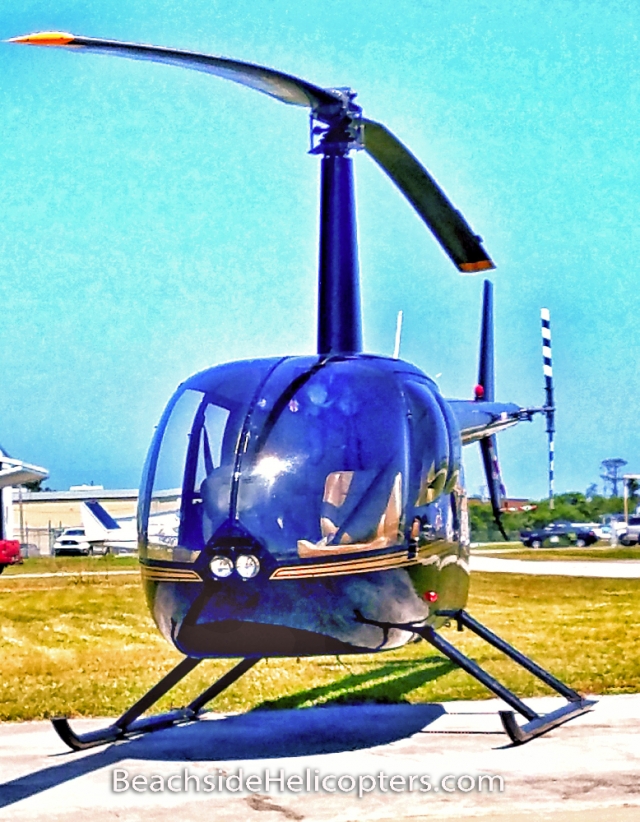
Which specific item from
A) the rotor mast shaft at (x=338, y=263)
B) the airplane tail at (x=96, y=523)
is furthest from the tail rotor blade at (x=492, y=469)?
the airplane tail at (x=96, y=523)

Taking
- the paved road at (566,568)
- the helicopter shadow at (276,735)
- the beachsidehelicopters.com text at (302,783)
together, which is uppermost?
the beachsidehelicopters.com text at (302,783)

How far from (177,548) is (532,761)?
272 cm

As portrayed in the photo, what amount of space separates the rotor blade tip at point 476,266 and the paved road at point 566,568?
69.4ft

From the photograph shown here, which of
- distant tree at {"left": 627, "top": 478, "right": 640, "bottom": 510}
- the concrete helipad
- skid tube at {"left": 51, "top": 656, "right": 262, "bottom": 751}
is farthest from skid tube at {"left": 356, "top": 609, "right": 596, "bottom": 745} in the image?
distant tree at {"left": 627, "top": 478, "right": 640, "bottom": 510}

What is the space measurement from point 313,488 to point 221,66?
8.38 ft

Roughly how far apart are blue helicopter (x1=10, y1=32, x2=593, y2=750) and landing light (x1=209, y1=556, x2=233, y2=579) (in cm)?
1

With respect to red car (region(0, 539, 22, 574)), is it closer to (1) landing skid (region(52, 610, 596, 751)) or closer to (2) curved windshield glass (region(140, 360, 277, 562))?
(1) landing skid (region(52, 610, 596, 751))

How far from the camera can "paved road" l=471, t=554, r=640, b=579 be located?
3228 cm

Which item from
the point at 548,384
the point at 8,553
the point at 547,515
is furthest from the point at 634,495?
the point at 548,384

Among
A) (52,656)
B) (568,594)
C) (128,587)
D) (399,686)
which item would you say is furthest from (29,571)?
(399,686)

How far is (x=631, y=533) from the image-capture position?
60.1 m

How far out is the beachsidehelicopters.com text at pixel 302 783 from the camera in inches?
308

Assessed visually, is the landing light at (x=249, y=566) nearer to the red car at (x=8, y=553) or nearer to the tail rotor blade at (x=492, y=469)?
the tail rotor blade at (x=492, y=469)

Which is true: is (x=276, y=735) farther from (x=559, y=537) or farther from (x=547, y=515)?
(x=547, y=515)
